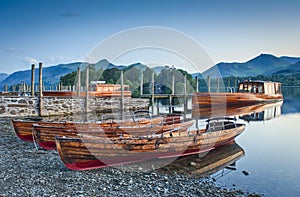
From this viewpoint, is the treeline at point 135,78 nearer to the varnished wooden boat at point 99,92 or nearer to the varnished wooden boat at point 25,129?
the varnished wooden boat at point 99,92

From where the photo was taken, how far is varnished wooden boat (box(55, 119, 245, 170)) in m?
8.24

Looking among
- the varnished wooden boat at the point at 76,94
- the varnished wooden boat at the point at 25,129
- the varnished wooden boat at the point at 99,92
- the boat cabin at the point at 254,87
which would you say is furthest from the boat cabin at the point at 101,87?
the varnished wooden boat at the point at 25,129

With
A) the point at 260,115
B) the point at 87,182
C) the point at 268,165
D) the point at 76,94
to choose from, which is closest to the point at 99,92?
the point at 76,94

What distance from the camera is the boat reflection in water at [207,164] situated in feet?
30.8

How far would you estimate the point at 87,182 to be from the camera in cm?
741

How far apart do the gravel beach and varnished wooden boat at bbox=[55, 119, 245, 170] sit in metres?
0.36

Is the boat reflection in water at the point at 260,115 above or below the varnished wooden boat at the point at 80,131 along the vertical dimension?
below

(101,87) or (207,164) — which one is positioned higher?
(101,87)

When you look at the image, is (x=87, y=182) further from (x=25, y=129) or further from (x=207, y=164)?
(x=25, y=129)

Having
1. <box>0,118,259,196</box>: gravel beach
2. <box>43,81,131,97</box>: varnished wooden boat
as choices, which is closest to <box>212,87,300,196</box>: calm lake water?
<box>0,118,259,196</box>: gravel beach

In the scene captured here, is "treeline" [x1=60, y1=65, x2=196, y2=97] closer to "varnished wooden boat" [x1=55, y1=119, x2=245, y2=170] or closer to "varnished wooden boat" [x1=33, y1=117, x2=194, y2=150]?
"varnished wooden boat" [x1=33, y1=117, x2=194, y2=150]

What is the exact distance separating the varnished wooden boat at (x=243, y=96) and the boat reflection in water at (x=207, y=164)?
20.1m

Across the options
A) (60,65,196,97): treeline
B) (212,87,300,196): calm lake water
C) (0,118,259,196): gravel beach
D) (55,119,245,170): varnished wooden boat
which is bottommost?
(212,87,300,196): calm lake water

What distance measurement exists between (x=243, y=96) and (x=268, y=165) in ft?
80.6
